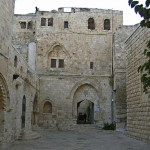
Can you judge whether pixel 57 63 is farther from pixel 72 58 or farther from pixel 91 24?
pixel 91 24

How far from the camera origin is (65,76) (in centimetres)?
1953

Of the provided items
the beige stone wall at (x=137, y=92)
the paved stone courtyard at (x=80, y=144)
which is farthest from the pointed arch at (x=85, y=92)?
the paved stone courtyard at (x=80, y=144)

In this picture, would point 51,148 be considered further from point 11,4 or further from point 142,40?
point 142,40

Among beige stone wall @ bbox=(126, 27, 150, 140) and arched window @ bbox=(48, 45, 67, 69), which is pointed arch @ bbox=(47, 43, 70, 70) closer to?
arched window @ bbox=(48, 45, 67, 69)

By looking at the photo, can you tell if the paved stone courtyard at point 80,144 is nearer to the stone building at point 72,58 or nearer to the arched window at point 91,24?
the stone building at point 72,58

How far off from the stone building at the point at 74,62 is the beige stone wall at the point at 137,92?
177 inches

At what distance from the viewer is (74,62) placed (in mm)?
19922

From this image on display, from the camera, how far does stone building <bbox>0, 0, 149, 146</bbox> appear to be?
18812 millimetres

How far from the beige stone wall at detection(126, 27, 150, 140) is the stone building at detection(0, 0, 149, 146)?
4.50 metres

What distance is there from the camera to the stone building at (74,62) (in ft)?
61.7

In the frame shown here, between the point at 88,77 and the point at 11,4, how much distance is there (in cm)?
1097

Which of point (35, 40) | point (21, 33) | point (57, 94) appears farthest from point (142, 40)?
point (21, 33)

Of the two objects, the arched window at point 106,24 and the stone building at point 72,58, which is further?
the arched window at point 106,24

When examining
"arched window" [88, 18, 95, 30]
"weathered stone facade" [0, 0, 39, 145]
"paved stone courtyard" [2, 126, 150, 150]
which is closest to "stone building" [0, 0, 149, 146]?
"arched window" [88, 18, 95, 30]
